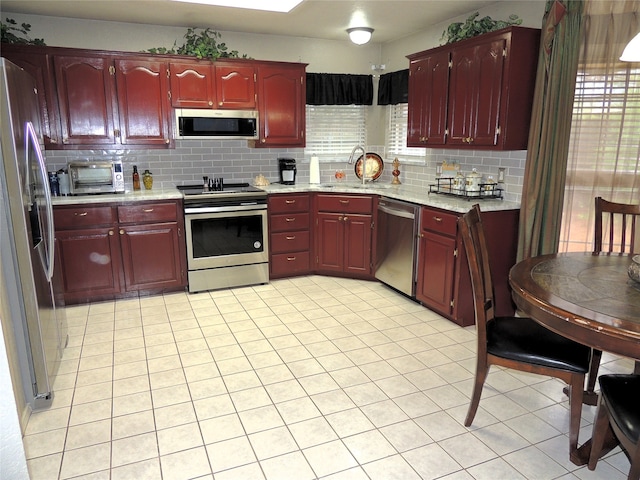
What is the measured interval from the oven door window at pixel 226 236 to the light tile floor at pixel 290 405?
2.35ft

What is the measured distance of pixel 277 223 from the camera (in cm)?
461

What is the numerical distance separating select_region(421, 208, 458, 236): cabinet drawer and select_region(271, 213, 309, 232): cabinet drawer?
1353mm

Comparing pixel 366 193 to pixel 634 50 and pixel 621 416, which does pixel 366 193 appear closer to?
pixel 634 50

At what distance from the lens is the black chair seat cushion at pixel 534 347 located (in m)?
2.05

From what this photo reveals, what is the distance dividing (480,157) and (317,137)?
1959 millimetres

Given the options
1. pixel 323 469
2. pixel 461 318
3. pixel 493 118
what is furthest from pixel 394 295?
pixel 323 469

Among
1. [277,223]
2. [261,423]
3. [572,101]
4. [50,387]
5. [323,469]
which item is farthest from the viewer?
[277,223]

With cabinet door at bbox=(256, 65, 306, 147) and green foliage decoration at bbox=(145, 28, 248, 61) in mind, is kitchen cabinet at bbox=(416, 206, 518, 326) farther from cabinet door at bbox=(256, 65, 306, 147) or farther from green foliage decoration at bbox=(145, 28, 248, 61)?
green foliage decoration at bbox=(145, 28, 248, 61)

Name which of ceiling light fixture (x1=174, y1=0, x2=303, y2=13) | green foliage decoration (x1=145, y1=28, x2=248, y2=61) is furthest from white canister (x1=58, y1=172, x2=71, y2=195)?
ceiling light fixture (x1=174, y1=0, x2=303, y2=13)

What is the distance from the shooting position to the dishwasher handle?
155 inches

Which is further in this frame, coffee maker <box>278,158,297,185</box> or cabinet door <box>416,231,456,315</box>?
coffee maker <box>278,158,297,185</box>

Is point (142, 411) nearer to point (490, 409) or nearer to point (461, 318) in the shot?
point (490, 409)

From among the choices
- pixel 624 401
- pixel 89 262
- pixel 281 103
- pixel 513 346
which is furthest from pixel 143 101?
pixel 624 401

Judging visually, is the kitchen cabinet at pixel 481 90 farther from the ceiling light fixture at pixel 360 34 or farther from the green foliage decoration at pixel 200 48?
the green foliage decoration at pixel 200 48
